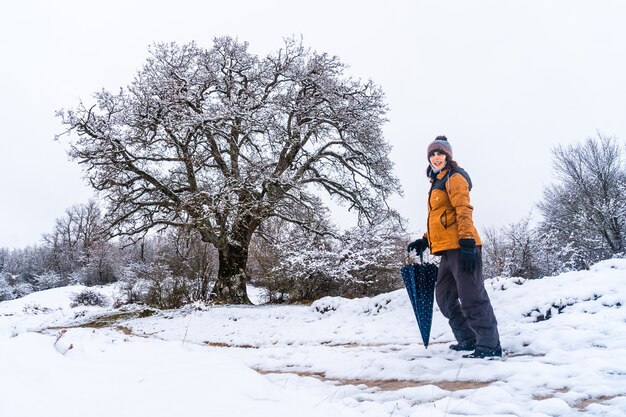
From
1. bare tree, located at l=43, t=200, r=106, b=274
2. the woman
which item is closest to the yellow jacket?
the woman

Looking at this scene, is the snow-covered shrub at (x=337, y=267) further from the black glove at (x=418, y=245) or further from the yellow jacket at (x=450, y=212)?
the yellow jacket at (x=450, y=212)

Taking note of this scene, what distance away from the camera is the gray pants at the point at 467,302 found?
349 centimetres

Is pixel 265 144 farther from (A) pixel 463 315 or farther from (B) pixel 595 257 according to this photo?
(B) pixel 595 257

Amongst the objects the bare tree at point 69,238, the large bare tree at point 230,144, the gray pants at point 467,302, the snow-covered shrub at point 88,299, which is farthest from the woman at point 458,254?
the bare tree at point 69,238

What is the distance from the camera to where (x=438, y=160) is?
4020mm

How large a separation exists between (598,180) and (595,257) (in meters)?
5.35

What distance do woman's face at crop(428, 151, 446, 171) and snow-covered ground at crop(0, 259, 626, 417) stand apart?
6.42ft

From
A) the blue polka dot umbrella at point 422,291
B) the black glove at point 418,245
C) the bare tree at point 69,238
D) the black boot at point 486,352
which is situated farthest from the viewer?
the bare tree at point 69,238

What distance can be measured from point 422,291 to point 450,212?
110cm

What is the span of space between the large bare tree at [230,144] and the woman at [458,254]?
752 centimetres

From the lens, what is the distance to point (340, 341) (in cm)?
614

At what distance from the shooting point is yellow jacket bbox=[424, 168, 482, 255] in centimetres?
360

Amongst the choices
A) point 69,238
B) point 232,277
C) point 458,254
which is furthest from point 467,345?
point 69,238

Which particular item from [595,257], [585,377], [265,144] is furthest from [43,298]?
[595,257]
